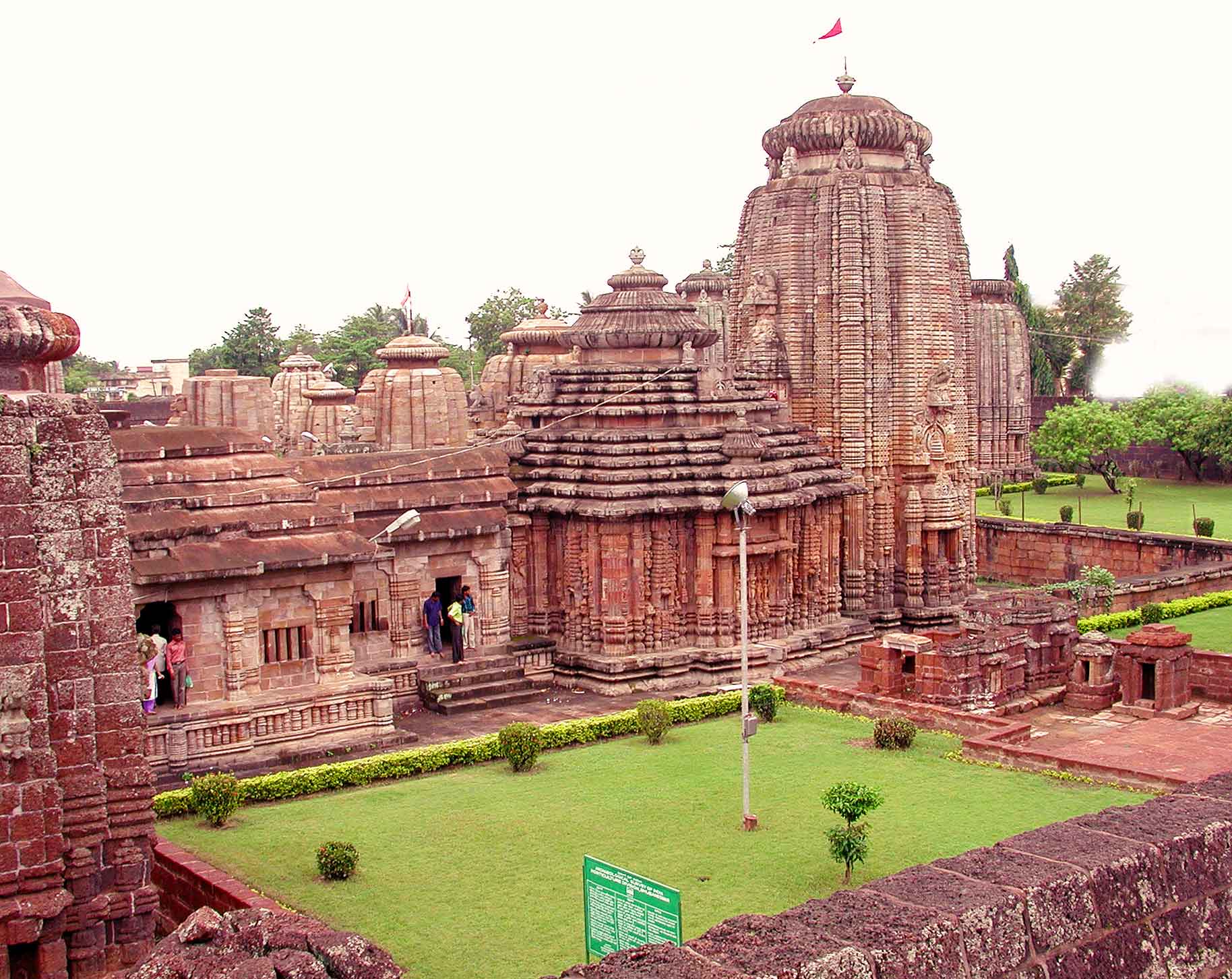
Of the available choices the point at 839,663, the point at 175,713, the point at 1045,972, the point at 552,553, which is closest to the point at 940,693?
the point at 839,663

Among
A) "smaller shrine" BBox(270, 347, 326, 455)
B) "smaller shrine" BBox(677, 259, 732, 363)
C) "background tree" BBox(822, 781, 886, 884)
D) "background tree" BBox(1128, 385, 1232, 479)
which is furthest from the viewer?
"background tree" BBox(1128, 385, 1232, 479)

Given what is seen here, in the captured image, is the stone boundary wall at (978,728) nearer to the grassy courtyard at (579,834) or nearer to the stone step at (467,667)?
the grassy courtyard at (579,834)

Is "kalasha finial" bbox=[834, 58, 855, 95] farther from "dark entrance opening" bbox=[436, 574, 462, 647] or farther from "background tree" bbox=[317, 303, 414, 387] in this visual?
"background tree" bbox=[317, 303, 414, 387]

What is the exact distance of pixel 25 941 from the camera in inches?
429

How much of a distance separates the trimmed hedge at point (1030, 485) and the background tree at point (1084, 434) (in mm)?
551

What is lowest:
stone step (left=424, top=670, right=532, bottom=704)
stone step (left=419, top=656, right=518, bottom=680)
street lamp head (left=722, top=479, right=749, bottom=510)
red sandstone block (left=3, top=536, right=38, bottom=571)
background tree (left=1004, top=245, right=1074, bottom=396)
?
stone step (left=424, top=670, right=532, bottom=704)

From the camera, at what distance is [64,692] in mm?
11352

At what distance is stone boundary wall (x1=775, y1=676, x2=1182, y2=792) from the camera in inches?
649

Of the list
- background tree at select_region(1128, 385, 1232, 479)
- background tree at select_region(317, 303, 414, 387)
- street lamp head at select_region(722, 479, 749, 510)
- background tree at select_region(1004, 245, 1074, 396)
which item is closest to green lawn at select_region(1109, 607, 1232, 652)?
street lamp head at select_region(722, 479, 749, 510)

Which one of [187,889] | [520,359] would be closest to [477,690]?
[187,889]

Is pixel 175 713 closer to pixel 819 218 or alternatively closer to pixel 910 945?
pixel 910 945

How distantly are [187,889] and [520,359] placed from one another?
27.2 meters

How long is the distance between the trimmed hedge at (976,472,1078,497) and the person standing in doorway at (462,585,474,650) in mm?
29842

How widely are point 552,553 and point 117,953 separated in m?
13.7
